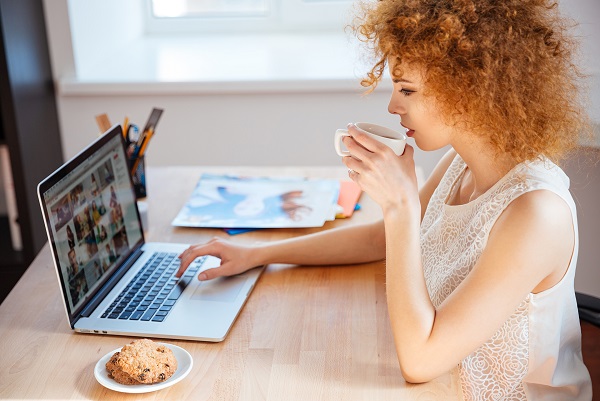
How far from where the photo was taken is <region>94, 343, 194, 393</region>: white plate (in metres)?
0.99

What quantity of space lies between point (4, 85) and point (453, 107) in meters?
1.55

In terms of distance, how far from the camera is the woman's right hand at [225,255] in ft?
4.34

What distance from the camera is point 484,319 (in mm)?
1025

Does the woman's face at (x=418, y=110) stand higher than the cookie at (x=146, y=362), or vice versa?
the woman's face at (x=418, y=110)

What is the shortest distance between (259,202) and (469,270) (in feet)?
2.03

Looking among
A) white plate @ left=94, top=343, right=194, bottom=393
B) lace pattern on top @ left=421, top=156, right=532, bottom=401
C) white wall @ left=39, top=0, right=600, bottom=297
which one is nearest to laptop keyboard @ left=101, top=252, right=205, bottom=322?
white plate @ left=94, top=343, right=194, bottom=393

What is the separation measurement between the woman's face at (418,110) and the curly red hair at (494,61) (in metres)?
0.01

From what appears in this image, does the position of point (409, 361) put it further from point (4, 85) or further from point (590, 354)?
point (4, 85)

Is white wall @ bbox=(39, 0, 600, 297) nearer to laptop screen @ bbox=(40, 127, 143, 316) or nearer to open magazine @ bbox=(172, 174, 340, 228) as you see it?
open magazine @ bbox=(172, 174, 340, 228)

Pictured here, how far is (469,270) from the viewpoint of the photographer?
1.14 meters

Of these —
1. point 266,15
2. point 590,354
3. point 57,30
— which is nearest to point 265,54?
point 266,15

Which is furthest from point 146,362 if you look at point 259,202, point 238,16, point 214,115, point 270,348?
point 238,16

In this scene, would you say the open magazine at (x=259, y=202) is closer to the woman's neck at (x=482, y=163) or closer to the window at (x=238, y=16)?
the woman's neck at (x=482, y=163)

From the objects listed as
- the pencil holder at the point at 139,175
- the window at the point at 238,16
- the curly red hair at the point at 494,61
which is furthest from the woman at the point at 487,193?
the window at the point at 238,16
